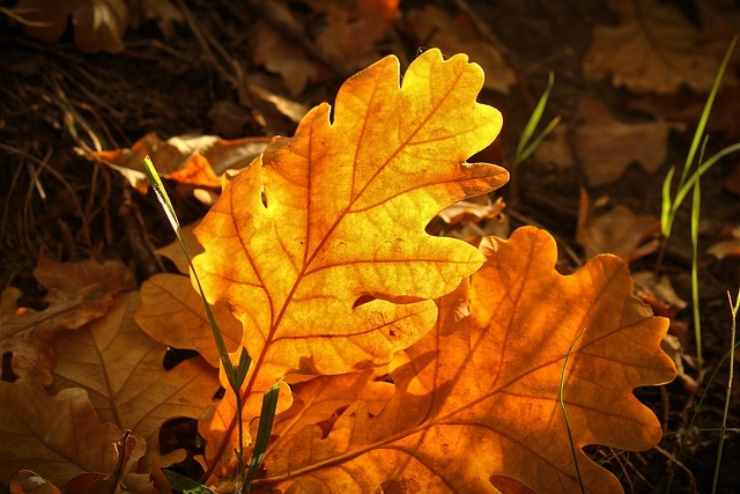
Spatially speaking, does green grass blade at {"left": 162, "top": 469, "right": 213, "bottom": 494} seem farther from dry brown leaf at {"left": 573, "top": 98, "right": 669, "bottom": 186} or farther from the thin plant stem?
dry brown leaf at {"left": 573, "top": 98, "right": 669, "bottom": 186}

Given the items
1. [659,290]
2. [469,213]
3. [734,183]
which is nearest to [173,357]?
[469,213]

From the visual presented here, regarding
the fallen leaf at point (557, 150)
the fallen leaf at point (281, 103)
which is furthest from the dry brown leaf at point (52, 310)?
the fallen leaf at point (557, 150)

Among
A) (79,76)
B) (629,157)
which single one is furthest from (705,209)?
(79,76)

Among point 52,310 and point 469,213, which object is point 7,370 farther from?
point 469,213

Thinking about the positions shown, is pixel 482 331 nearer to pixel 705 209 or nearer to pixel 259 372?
pixel 259 372

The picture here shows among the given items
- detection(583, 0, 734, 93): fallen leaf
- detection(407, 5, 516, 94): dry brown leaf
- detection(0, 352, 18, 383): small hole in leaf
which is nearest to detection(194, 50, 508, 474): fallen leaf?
detection(0, 352, 18, 383): small hole in leaf

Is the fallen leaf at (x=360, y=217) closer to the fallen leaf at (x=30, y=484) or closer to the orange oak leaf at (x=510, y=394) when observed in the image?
the orange oak leaf at (x=510, y=394)

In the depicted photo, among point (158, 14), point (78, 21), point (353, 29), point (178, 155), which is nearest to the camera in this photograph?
point (178, 155)
